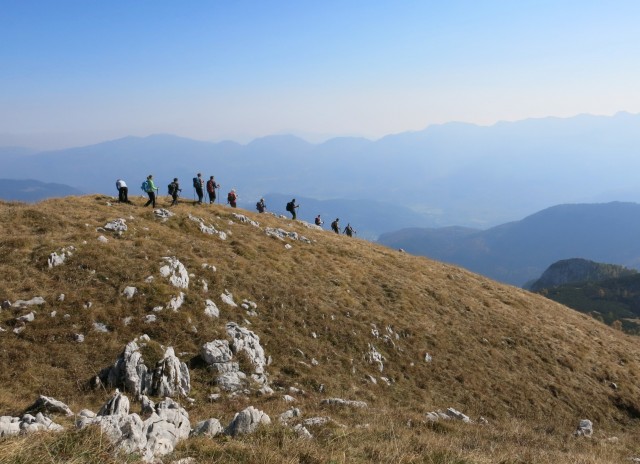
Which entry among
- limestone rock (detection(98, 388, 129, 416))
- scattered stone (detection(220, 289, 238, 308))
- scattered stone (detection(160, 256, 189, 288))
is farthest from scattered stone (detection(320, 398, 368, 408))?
scattered stone (detection(160, 256, 189, 288))

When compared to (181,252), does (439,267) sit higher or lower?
lower

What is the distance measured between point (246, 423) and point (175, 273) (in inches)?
518

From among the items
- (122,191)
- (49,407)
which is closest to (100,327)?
(49,407)

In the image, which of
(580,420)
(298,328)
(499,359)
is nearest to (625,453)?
(580,420)

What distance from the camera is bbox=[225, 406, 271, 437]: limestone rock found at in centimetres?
1000

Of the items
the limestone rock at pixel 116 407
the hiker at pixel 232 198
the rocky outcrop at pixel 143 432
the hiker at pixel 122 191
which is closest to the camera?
the rocky outcrop at pixel 143 432

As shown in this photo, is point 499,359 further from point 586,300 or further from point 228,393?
point 586,300

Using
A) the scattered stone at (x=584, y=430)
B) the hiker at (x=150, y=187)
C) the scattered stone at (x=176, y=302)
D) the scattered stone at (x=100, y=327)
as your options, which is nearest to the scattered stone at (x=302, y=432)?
the scattered stone at (x=100, y=327)

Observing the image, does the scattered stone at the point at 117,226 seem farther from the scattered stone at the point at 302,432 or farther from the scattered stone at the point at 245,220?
the scattered stone at the point at 302,432

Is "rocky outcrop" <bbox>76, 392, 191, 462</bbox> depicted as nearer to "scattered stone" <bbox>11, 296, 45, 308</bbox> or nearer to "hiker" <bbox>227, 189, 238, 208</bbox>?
"scattered stone" <bbox>11, 296, 45, 308</bbox>

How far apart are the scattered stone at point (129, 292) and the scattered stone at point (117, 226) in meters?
6.84

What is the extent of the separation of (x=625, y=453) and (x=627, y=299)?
577 feet

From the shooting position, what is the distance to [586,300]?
146 m

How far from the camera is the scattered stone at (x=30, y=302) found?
17.1m
